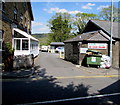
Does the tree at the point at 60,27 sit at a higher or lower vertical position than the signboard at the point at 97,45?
higher

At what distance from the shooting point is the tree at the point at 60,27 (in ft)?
175

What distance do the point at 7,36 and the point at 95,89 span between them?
11.4m

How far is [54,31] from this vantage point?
5453 cm

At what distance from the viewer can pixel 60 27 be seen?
5391 cm

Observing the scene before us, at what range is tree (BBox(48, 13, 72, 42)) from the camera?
53250 mm

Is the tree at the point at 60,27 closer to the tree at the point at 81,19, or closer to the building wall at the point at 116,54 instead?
the tree at the point at 81,19

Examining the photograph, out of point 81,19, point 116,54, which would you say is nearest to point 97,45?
point 116,54

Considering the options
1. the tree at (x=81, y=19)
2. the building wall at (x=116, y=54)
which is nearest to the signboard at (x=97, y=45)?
the building wall at (x=116, y=54)

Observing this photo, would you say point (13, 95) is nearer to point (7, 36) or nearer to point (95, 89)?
point (95, 89)

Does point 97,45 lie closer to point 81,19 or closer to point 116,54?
point 116,54

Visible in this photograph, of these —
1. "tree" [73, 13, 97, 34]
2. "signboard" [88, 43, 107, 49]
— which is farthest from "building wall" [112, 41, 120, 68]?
"tree" [73, 13, 97, 34]

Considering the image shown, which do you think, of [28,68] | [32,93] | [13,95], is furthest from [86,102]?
[28,68]

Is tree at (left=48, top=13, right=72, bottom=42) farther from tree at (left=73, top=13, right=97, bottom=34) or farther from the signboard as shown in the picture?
the signboard

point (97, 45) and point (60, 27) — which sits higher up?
point (60, 27)
